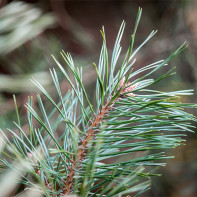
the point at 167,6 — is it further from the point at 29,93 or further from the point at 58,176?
the point at 58,176

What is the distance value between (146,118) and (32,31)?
0.37 metres

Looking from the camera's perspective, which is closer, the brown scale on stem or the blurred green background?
the brown scale on stem

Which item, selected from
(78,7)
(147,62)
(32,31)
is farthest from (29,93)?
(78,7)

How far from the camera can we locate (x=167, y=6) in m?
1.11

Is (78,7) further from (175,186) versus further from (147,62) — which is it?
(175,186)

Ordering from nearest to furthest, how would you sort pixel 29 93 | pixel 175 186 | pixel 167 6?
pixel 29 93
pixel 175 186
pixel 167 6

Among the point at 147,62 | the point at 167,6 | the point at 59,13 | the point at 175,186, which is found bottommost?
the point at 175,186

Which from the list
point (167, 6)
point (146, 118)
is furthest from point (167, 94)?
point (167, 6)

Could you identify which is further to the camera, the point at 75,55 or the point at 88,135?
the point at 75,55

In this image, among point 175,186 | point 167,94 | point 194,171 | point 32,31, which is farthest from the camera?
point 175,186

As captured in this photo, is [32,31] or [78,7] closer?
[32,31]

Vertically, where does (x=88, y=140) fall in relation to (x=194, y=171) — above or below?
above

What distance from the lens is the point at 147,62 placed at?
1542mm

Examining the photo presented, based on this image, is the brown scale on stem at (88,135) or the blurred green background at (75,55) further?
the blurred green background at (75,55)
